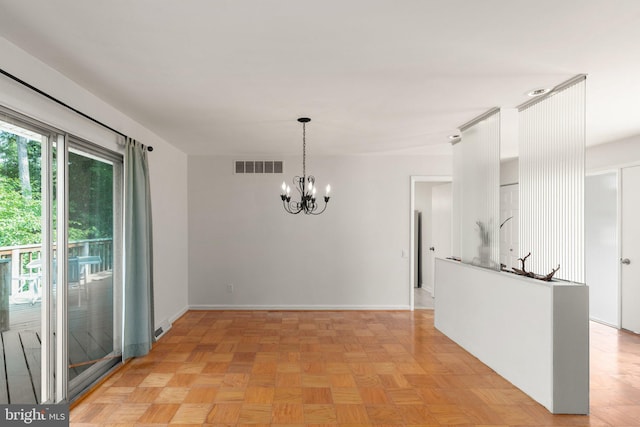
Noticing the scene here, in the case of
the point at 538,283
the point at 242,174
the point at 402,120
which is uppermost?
the point at 402,120

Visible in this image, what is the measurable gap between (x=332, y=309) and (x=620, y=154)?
4.59 meters

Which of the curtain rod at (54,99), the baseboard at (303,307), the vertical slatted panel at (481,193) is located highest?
the curtain rod at (54,99)

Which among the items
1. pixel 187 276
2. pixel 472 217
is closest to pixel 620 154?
pixel 472 217

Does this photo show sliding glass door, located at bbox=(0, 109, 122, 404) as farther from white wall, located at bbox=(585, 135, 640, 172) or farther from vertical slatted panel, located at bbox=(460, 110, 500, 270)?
white wall, located at bbox=(585, 135, 640, 172)

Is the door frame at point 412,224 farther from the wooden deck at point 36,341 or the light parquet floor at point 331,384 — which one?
the wooden deck at point 36,341

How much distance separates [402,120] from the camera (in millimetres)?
3963

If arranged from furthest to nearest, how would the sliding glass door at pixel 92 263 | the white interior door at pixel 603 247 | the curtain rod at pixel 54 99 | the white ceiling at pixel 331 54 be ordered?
1. the white interior door at pixel 603 247
2. the sliding glass door at pixel 92 263
3. the curtain rod at pixel 54 99
4. the white ceiling at pixel 331 54

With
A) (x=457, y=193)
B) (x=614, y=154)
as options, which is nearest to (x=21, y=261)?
(x=457, y=193)

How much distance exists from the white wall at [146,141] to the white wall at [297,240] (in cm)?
37

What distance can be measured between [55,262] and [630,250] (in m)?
6.36

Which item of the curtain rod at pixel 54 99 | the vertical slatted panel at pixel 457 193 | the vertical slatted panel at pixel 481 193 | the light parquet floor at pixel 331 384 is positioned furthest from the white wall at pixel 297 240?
the curtain rod at pixel 54 99

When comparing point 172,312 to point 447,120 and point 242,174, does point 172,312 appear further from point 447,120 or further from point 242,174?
point 447,120

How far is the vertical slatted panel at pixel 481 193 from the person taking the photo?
364 centimetres

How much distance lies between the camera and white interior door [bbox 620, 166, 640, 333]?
4.61m
